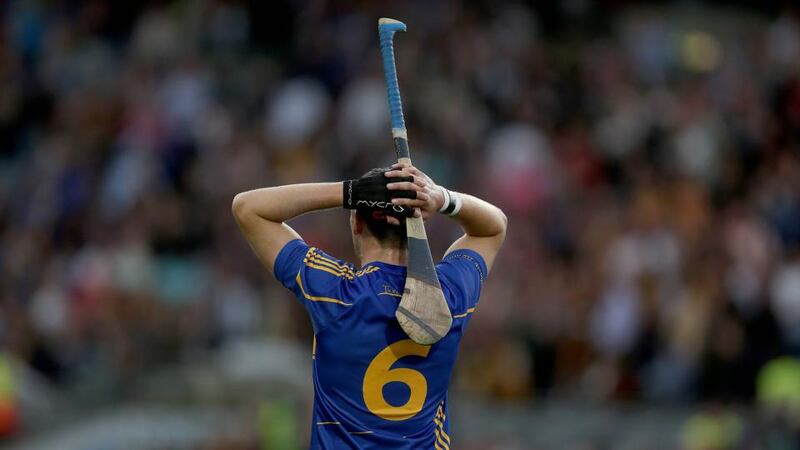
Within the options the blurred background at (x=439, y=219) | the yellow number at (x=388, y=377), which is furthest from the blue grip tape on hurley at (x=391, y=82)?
the blurred background at (x=439, y=219)

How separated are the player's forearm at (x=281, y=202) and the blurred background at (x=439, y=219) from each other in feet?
17.6

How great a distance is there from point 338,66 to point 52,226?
3363 mm

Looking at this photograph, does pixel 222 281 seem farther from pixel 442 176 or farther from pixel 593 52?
pixel 593 52

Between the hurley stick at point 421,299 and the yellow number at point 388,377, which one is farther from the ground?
the hurley stick at point 421,299

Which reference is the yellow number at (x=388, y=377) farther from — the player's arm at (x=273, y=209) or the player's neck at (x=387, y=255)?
the player's arm at (x=273, y=209)

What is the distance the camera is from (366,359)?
4980mm

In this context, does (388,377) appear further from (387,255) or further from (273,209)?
(273,209)

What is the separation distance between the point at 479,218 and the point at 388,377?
77 centimetres

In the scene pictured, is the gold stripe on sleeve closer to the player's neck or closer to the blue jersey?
the blue jersey

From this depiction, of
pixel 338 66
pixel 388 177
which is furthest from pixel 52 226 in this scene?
pixel 388 177

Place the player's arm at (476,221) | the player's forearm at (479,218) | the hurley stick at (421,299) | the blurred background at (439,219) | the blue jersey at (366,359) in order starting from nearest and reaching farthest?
the hurley stick at (421,299) → the blue jersey at (366,359) → the player's arm at (476,221) → the player's forearm at (479,218) → the blurred background at (439,219)

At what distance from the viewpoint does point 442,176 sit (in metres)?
13.5

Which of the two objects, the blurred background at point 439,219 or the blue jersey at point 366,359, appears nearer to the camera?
the blue jersey at point 366,359

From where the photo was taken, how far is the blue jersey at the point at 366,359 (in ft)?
16.3
